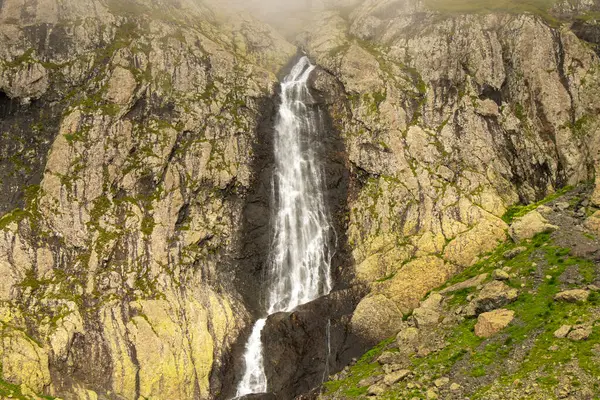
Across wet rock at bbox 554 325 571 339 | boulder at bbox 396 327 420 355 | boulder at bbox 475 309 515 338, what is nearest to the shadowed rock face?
boulder at bbox 396 327 420 355

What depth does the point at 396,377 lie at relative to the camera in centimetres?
3656

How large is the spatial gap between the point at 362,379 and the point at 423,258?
1808cm

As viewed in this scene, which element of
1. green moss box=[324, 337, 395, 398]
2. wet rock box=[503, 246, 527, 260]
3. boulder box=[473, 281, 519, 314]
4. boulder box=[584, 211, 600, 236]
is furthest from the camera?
wet rock box=[503, 246, 527, 260]

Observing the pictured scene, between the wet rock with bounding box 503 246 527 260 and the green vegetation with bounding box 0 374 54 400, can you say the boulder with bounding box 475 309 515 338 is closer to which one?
the wet rock with bounding box 503 246 527 260

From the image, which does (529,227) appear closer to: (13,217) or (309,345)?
(309,345)

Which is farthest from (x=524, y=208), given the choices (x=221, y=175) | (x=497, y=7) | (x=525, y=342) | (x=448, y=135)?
(x=497, y=7)

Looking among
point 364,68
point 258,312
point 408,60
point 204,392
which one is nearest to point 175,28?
point 364,68

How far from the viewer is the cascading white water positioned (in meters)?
53.8

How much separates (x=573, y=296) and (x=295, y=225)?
32.4m

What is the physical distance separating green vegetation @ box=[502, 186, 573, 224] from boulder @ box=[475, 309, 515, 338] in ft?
64.3

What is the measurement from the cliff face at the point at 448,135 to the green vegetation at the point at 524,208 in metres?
0.97

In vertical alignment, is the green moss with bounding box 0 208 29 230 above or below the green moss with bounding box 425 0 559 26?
below

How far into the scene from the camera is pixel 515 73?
229ft

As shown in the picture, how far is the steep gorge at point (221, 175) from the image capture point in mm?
47906
